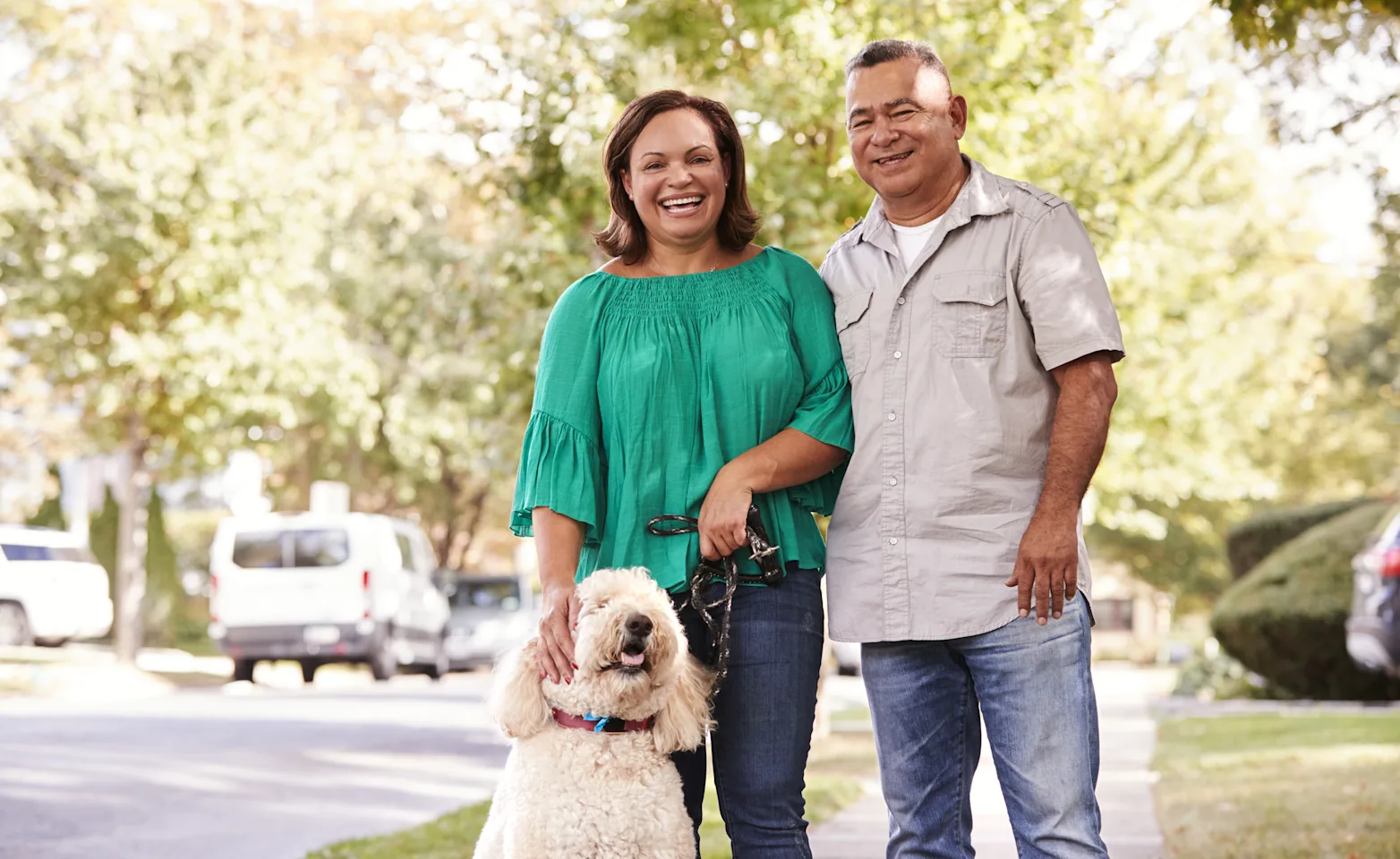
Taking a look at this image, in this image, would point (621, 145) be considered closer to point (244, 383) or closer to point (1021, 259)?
point (1021, 259)

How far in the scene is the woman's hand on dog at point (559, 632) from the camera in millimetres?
3305

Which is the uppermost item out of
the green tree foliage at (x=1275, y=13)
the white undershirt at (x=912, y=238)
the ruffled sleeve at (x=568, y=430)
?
the green tree foliage at (x=1275, y=13)

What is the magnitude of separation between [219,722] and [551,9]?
7.21m

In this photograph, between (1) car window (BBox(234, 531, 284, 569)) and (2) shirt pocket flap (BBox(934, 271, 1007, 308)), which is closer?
(2) shirt pocket flap (BBox(934, 271, 1007, 308))

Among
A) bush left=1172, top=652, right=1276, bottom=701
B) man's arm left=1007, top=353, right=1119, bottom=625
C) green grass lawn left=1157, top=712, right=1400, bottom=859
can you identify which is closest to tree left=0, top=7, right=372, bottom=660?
bush left=1172, top=652, right=1276, bottom=701

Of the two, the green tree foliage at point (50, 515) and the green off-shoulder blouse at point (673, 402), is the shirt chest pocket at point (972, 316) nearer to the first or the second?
the green off-shoulder blouse at point (673, 402)

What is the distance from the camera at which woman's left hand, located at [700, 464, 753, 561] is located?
324 cm

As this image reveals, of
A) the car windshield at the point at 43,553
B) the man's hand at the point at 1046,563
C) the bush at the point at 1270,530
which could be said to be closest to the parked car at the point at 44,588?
the car windshield at the point at 43,553

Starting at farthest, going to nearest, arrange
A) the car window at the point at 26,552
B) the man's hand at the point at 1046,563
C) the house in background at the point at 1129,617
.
A: the house in background at the point at 1129,617
the car window at the point at 26,552
the man's hand at the point at 1046,563

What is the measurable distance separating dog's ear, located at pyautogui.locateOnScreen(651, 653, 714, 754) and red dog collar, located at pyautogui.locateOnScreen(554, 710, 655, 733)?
34 millimetres

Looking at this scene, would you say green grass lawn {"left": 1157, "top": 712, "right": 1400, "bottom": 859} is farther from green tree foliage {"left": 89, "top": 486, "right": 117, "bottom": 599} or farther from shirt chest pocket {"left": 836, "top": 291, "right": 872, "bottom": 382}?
green tree foliage {"left": 89, "top": 486, "right": 117, "bottom": 599}

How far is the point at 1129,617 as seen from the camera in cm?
5719

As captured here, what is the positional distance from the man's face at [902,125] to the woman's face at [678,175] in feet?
1.07

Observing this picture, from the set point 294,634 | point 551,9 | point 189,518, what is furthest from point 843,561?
point 189,518
